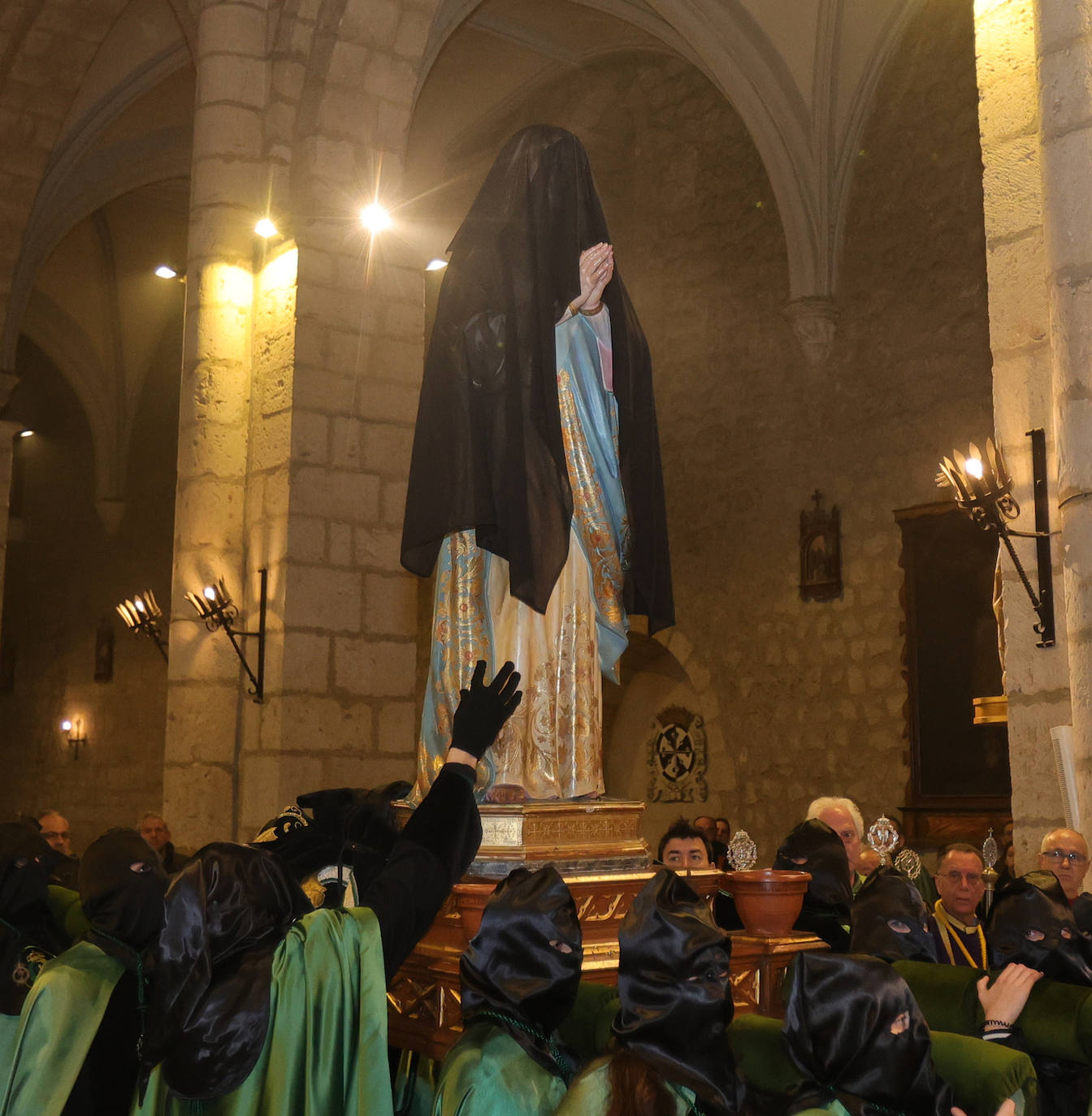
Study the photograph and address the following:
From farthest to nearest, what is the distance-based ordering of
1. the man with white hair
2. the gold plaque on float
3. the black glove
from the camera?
1. the gold plaque on float
2. the man with white hair
3. the black glove

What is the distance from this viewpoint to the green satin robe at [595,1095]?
6.82ft

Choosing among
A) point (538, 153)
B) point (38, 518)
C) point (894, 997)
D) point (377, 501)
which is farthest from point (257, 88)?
point (38, 518)

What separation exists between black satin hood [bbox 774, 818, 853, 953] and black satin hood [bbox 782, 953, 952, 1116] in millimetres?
1480

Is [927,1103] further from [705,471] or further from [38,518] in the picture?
[38,518]

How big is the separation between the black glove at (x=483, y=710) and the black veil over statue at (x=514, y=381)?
24.2 inches

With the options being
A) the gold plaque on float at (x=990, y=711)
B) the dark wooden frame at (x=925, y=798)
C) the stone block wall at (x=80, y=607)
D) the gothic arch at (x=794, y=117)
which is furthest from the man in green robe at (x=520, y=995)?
the stone block wall at (x=80, y=607)

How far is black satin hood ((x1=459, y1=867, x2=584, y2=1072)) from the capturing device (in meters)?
2.34

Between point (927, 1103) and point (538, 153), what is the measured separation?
248cm

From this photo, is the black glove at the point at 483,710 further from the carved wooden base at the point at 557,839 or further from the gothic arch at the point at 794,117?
the gothic arch at the point at 794,117

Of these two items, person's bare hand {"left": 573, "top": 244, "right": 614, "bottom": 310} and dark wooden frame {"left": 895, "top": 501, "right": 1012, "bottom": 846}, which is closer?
person's bare hand {"left": 573, "top": 244, "right": 614, "bottom": 310}

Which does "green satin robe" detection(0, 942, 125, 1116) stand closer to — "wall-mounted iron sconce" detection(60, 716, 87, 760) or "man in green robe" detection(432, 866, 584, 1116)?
"man in green robe" detection(432, 866, 584, 1116)

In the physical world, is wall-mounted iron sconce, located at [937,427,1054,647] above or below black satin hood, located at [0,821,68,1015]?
above

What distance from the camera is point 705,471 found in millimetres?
12438

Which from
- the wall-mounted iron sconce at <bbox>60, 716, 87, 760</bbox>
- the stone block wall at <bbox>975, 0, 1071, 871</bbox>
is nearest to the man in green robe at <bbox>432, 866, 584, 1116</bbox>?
the stone block wall at <bbox>975, 0, 1071, 871</bbox>
